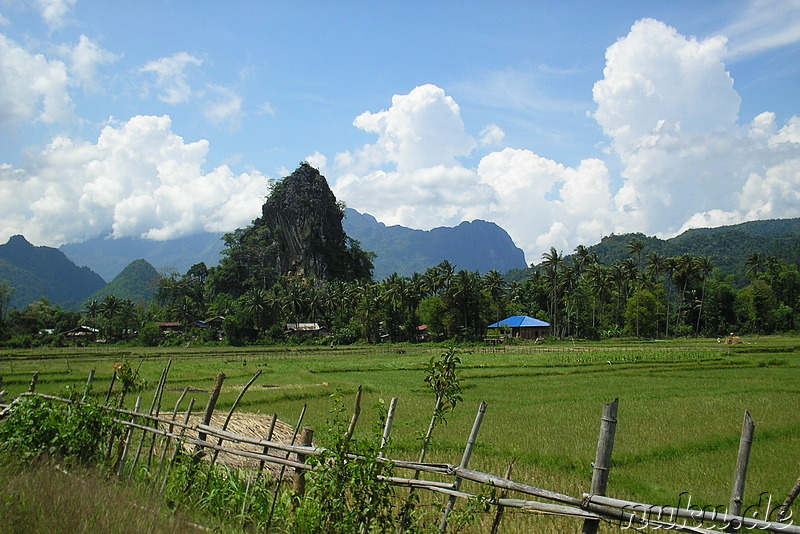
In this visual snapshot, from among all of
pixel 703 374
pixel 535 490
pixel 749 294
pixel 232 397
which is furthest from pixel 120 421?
pixel 749 294

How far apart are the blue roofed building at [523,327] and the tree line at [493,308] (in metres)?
1.80

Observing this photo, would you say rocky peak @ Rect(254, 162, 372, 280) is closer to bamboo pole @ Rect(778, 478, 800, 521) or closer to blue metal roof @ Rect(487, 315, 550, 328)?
blue metal roof @ Rect(487, 315, 550, 328)

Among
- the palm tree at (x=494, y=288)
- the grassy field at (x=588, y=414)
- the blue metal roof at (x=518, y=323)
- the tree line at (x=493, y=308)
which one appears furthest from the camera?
the palm tree at (x=494, y=288)

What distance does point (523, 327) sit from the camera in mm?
63906

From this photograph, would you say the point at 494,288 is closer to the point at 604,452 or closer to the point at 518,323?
the point at 518,323

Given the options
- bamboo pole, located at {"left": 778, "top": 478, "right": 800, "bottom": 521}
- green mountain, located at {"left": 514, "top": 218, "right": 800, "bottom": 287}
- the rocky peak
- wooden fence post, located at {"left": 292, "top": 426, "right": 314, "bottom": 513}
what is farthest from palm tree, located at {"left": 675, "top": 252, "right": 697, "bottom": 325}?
bamboo pole, located at {"left": 778, "top": 478, "right": 800, "bottom": 521}

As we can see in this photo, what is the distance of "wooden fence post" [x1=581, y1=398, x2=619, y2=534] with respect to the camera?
11.8 ft

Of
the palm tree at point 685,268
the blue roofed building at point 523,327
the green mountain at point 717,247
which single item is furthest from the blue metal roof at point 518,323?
the green mountain at point 717,247

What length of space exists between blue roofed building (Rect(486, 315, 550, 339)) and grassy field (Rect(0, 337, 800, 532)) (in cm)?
3228

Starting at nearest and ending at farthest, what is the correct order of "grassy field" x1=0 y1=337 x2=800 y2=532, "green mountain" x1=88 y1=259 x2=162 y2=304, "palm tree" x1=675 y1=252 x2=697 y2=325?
"grassy field" x1=0 y1=337 x2=800 y2=532
"palm tree" x1=675 y1=252 x2=697 y2=325
"green mountain" x1=88 y1=259 x2=162 y2=304

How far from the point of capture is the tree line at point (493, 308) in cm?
6281

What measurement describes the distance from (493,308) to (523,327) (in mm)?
5154

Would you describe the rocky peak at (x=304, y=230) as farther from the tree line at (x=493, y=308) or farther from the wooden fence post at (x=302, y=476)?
the wooden fence post at (x=302, y=476)

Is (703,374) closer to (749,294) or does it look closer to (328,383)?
(328,383)
